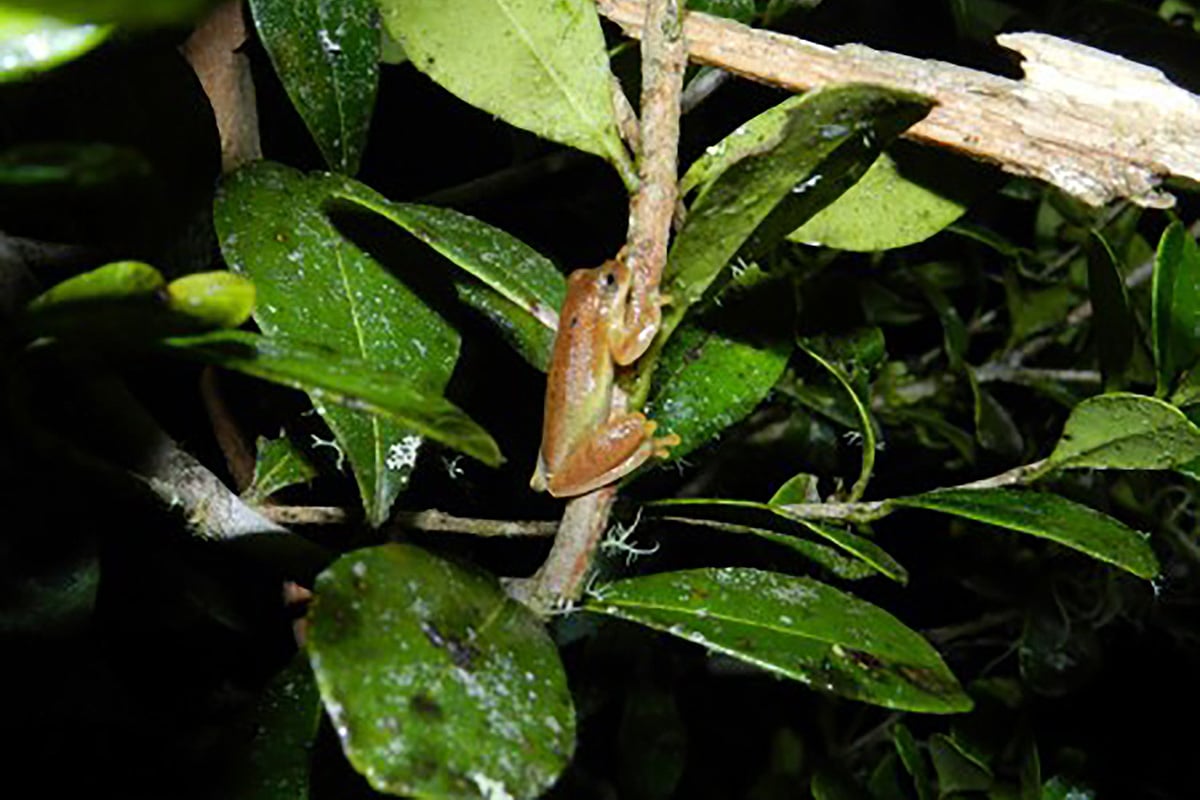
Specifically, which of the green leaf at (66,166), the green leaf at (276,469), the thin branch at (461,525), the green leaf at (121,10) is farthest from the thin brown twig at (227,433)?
the green leaf at (121,10)

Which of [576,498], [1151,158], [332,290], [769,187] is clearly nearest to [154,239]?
[332,290]

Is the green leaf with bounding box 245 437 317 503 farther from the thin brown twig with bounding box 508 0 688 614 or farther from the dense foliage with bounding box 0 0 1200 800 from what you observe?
the thin brown twig with bounding box 508 0 688 614

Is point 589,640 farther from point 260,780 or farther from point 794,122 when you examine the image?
point 794,122

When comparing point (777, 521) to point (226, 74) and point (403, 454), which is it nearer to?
point (403, 454)

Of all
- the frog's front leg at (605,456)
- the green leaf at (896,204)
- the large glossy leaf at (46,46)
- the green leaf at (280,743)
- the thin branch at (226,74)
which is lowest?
the green leaf at (280,743)

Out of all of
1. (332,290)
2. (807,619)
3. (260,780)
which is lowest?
(260,780)

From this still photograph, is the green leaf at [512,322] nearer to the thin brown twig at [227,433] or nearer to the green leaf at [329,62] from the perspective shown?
the green leaf at [329,62]
